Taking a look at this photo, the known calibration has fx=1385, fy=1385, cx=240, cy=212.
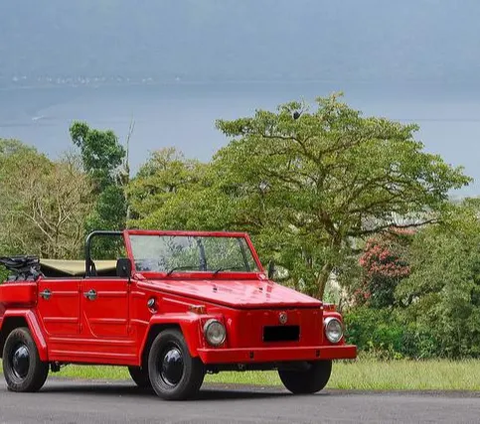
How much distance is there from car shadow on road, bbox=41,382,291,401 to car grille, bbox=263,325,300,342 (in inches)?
31.4

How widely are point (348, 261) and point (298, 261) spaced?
3379 mm

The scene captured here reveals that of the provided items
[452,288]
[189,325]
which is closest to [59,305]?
[189,325]

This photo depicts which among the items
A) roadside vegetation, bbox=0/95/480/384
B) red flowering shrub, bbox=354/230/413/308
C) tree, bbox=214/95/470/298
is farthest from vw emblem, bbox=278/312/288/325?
red flowering shrub, bbox=354/230/413/308

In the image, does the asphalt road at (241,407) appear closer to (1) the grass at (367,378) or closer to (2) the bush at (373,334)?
(1) the grass at (367,378)

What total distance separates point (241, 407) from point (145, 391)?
336 centimetres

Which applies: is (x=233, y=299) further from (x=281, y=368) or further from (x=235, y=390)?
(x=235, y=390)

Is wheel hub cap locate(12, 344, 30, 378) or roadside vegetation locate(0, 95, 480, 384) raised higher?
roadside vegetation locate(0, 95, 480, 384)

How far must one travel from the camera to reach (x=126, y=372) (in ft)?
70.4

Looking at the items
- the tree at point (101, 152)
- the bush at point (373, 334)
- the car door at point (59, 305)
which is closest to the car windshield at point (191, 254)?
the car door at point (59, 305)

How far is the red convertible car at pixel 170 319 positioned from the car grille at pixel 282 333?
1 cm

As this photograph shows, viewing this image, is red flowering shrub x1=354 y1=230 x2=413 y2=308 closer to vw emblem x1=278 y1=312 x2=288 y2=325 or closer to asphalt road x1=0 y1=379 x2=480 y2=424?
asphalt road x1=0 y1=379 x2=480 y2=424

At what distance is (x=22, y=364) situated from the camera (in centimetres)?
1702

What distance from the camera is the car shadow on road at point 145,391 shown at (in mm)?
15602

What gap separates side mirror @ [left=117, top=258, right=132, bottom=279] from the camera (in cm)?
1552
